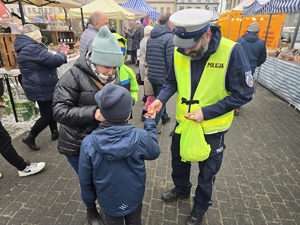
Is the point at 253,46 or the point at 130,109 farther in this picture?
the point at 253,46

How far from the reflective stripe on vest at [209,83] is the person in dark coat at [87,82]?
567 millimetres

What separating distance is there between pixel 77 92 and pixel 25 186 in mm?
1939

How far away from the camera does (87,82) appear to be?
1899 millimetres

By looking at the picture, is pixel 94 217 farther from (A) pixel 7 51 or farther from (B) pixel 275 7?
(B) pixel 275 7

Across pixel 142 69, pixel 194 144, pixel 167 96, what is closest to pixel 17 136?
pixel 142 69

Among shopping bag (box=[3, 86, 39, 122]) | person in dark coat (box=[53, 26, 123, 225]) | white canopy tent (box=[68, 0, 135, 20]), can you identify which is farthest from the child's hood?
white canopy tent (box=[68, 0, 135, 20])

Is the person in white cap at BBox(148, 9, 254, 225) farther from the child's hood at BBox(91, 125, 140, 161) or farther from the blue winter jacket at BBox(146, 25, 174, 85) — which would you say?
the blue winter jacket at BBox(146, 25, 174, 85)

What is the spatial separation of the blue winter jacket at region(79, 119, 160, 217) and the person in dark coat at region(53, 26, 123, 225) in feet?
0.97

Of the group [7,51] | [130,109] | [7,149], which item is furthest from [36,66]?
[130,109]

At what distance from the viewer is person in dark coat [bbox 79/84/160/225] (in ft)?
4.76

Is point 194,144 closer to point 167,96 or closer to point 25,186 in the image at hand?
point 167,96

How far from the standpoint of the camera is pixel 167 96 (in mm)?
2287

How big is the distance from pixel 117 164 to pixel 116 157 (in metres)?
0.14

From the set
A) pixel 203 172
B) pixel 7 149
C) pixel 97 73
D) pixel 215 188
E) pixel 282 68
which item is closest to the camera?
pixel 97 73
